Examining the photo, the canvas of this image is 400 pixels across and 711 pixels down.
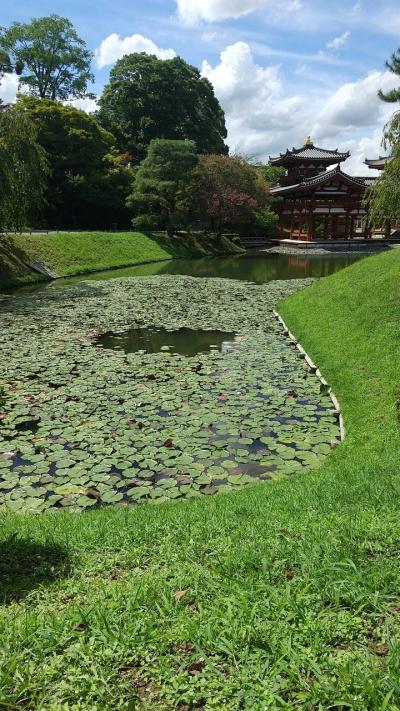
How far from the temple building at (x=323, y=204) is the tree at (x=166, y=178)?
9.72m

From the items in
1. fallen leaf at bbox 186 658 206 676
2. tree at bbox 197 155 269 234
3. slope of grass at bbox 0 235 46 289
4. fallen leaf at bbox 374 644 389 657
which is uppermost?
tree at bbox 197 155 269 234

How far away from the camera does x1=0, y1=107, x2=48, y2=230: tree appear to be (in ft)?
61.9

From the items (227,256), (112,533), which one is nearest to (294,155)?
(227,256)

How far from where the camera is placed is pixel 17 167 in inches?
764

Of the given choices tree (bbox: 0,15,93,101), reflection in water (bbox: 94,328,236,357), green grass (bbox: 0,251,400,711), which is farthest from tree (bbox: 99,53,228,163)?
green grass (bbox: 0,251,400,711)

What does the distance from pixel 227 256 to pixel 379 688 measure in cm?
4051

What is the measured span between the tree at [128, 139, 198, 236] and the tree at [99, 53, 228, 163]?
715 inches

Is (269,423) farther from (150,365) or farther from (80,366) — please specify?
(80,366)

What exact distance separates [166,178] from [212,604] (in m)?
39.3

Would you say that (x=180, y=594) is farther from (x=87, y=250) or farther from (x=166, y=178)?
(x=166, y=178)

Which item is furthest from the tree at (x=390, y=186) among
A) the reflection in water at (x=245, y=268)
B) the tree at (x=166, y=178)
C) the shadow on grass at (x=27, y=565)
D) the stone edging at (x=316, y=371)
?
the tree at (x=166, y=178)

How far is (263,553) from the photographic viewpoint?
3184 millimetres

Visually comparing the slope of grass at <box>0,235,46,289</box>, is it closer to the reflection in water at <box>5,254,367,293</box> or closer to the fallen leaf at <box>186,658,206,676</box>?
the reflection in water at <box>5,254,367,293</box>

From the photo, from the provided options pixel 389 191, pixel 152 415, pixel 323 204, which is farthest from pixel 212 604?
pixel 323 204
